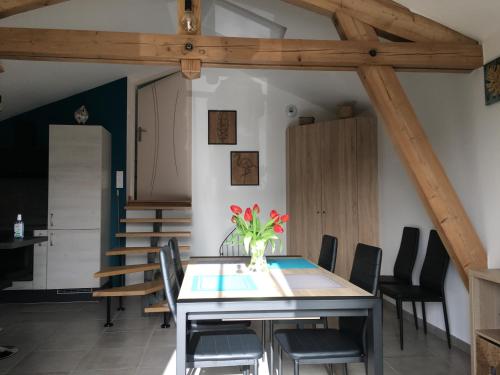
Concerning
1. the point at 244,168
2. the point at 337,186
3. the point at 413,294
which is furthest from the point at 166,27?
the point at 413,294

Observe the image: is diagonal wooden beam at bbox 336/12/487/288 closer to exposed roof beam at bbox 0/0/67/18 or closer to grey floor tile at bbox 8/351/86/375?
exposed roof beam at bbox 0/0/67/18

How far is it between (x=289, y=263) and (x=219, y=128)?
3300mm

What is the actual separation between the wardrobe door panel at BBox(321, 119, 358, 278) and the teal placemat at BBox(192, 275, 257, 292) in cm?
278

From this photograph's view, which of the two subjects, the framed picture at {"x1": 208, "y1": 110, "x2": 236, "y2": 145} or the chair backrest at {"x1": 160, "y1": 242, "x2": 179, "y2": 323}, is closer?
the chair backrest at {"x1": 160, "y1": 242, "x2": 179, "y2": 323}

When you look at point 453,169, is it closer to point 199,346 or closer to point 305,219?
point 305,219

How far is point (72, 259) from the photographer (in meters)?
5.28

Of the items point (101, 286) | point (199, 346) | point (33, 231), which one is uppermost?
point (33, 231)

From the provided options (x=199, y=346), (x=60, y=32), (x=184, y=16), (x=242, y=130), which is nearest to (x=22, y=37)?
(x=60, y=32)

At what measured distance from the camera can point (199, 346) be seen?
7.39ft

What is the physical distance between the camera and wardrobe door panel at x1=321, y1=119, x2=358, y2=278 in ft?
16.8

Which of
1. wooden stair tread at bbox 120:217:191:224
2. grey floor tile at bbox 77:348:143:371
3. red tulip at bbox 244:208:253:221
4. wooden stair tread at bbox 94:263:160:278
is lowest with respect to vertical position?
grey floor tile at bbox 77:348:143:371

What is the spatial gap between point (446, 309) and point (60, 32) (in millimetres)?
3967

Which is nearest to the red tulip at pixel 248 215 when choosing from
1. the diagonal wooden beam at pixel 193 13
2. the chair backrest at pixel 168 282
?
the chair backrest at pixel 168 282

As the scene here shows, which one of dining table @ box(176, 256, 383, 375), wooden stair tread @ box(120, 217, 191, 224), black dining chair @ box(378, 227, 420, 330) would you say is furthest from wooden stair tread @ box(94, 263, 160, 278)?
black dining chair @ box(378, 227, 420, 330)
